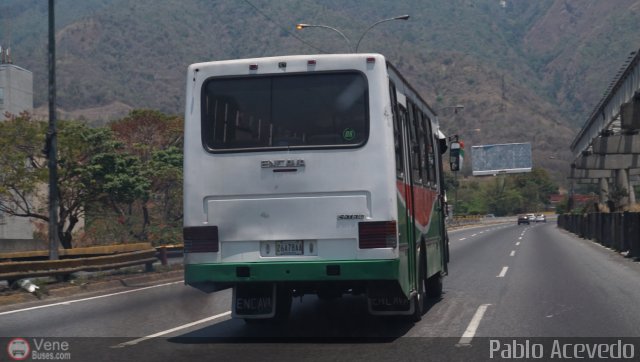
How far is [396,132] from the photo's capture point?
10.7m

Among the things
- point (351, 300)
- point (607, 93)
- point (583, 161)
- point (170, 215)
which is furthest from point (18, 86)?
point (351, 300)

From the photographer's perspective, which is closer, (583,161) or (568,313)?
(568,313)

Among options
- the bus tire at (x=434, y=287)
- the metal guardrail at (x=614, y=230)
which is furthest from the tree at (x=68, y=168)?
the bus tire at (x=434, y=287)

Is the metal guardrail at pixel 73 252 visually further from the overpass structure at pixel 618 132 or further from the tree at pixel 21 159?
the overpass structure at pixel 618 132

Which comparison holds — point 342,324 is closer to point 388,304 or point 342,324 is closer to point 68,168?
point 388,304

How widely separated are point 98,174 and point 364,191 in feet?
102

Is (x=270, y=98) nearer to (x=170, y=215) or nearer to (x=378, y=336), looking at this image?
(x=378, y=336)

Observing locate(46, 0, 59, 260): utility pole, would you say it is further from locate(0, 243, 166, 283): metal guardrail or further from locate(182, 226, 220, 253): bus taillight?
locate(182, 226, 220, 253): bus taillight

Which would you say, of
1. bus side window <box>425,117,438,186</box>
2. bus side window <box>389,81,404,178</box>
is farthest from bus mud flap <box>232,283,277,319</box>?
bus side window <box>425,117,438,186</box>

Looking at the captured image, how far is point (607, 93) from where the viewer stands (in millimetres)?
37844

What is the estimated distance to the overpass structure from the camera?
2884 cm

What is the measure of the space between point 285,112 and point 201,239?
6.36ft

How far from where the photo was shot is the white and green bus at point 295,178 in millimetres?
9922

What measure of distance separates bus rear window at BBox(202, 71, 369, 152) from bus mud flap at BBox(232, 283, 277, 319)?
1884 millimetres
